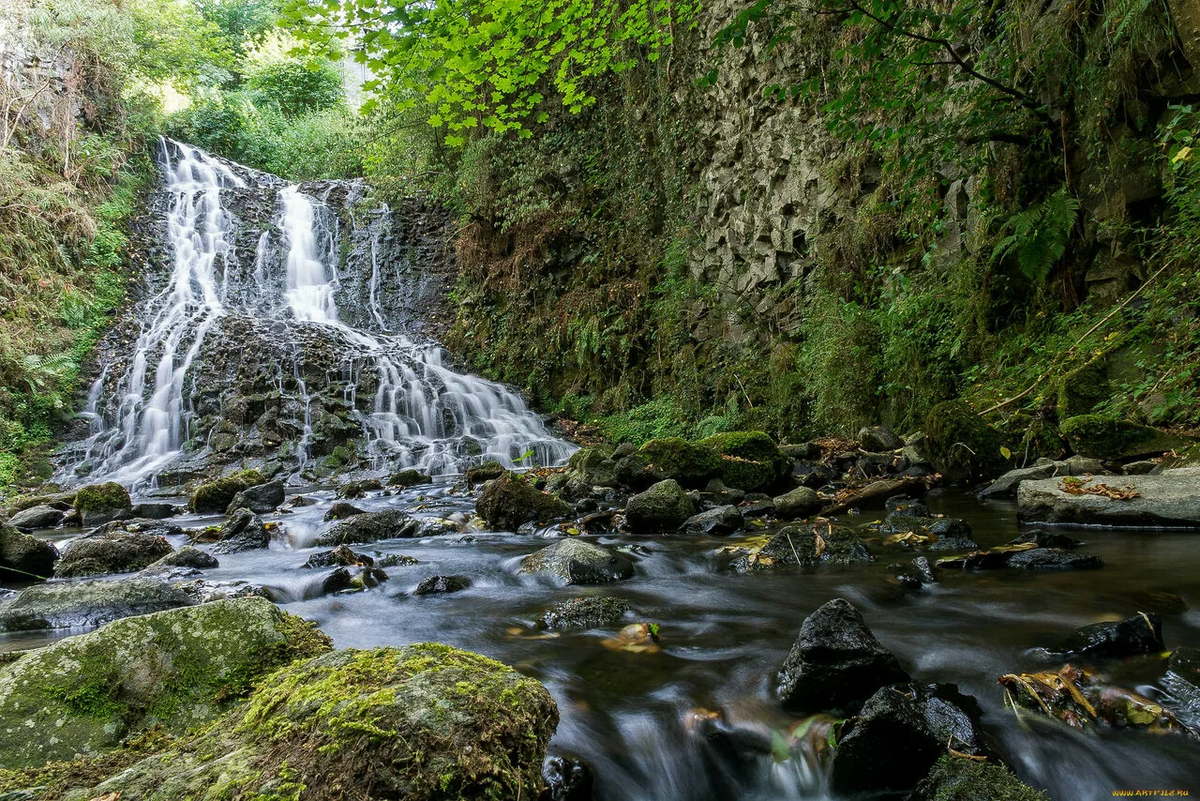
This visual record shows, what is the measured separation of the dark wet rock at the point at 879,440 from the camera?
8055 mm

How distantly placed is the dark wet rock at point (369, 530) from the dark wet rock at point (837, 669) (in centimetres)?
487

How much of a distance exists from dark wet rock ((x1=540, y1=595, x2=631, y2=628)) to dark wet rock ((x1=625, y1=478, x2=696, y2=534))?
7.76 ft

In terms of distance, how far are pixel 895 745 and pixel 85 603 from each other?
427 cm

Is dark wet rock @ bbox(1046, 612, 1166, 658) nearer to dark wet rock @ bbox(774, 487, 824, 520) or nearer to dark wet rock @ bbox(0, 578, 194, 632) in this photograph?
dark wet rock @ bbox(774, 487, 824, 520)

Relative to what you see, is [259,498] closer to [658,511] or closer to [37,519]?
[37,519]

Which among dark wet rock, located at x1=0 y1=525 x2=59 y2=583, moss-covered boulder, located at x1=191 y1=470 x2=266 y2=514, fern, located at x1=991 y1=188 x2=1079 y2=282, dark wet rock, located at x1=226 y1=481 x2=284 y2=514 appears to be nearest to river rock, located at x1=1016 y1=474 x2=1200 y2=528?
fern, located at x1=991 y1=188 x2=1079 y2=282

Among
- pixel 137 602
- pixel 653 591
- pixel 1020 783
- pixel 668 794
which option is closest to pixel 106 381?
pixel 137 602

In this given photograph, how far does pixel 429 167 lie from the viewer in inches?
760

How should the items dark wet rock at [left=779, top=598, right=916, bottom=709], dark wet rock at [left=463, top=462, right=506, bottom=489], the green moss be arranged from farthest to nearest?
dark wet rock at [left=463, top=462, right=506, bottom=489] < the green moss < dark wet rock at [left=779, top=598, right=916, bottom=709]

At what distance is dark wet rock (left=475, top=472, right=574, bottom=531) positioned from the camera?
259 inches

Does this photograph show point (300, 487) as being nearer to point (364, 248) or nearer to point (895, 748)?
point (895, 748)

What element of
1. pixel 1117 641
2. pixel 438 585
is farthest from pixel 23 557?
pixel 1117 641

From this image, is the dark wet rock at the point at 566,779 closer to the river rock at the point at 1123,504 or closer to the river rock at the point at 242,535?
the river rock at the point at 1123,504

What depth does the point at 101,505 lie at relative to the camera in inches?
326
